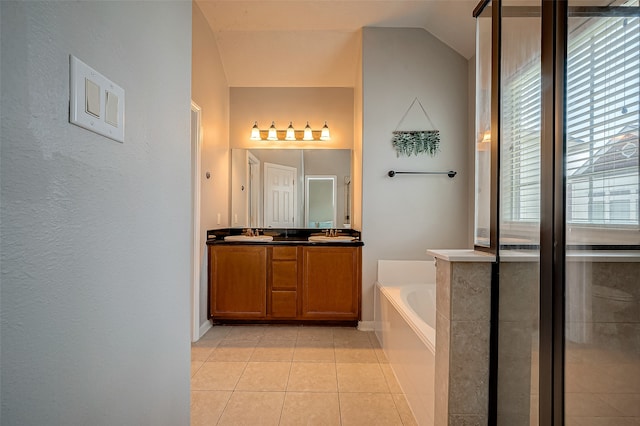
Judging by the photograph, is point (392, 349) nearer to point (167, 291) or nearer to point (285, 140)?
point (167, 291)

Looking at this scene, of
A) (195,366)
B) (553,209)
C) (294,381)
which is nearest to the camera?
(553,209)

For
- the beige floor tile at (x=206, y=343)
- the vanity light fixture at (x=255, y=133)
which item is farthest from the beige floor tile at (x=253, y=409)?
the vanity light fixture at (x=255, y=133)

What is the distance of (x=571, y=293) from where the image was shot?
3.18 ft

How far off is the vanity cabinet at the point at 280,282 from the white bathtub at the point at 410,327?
0.41m

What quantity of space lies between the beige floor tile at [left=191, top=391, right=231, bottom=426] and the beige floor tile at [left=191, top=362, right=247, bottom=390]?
0.26ft

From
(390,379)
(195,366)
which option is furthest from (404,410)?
(195,366)

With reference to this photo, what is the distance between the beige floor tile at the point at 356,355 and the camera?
273 centimetres

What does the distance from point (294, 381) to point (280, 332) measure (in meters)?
1.04

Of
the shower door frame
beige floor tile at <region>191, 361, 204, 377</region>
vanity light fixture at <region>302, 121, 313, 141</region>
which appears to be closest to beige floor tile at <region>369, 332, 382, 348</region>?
beige floor tile at <region>191, 361, 204, 377</region>

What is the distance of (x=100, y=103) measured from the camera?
0.66 m

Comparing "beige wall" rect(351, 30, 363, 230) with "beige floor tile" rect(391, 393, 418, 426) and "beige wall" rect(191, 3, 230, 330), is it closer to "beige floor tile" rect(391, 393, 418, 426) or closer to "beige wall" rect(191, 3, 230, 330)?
"beige wall" rect(191, 3, 230, 330)

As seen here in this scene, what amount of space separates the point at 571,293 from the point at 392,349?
1812mm

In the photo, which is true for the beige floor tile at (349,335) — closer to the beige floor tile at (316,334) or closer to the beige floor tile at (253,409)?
the beige floor tile at (316,334)

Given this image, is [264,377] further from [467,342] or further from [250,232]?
[250,232]
